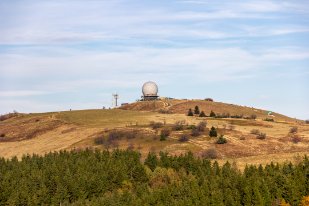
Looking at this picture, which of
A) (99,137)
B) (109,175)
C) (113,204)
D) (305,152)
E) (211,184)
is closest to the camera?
(113,204)

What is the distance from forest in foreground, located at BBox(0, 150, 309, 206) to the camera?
321 ft

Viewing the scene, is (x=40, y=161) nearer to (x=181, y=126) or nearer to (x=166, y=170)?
(x=166, y=170)

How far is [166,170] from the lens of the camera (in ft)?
423

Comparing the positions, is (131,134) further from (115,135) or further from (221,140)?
(221,140)

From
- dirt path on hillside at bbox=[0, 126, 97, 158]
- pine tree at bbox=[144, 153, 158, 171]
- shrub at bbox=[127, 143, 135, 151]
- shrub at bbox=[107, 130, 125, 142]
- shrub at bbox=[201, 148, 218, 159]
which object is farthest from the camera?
dirt path on hillside at bbox=[0, 126, 97, 158]

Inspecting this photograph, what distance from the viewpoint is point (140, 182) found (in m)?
124

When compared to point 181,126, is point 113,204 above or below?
below

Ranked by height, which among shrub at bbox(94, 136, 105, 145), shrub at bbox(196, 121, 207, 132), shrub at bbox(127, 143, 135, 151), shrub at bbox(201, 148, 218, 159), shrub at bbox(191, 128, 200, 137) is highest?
shrub at bbox(196, 121, 207, 132)

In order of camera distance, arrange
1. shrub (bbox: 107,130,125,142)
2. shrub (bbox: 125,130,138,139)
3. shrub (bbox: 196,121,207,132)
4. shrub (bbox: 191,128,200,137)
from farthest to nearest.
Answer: shrub (bbox: 196,121,207,132) → shrub (bbox: 107,130,125,142) → shrub (bbox: 125,130,138,139) → shrub (bbox: 191,128,200,137)

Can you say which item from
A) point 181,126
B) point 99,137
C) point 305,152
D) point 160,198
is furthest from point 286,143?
point 160,198

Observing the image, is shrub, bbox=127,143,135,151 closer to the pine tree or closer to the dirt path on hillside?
the dirt path on hillside

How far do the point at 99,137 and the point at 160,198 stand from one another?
92.3 metres

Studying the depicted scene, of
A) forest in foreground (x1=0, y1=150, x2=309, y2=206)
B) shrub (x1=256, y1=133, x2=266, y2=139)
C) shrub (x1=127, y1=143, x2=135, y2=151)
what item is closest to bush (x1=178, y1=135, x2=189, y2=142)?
shrub (x1=127, y1=143, x2=135, y2=151)

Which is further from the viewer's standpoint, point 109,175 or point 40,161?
point 40,161
